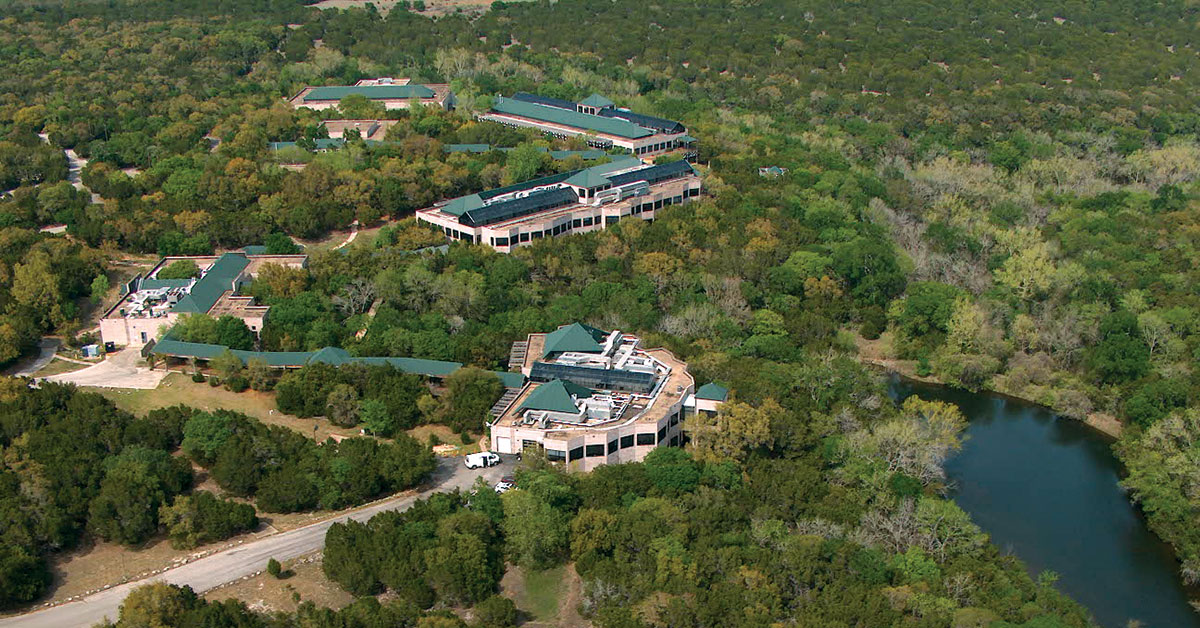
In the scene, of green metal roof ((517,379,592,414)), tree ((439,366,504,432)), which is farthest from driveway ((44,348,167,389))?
green metal roof ((517,379,592,414))

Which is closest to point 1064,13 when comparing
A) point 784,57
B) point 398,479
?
point 784,57

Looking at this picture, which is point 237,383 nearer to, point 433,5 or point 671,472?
point 671,472

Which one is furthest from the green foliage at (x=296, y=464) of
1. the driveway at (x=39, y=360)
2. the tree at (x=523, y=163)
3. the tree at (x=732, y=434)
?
the tree at (x=523, y=163)

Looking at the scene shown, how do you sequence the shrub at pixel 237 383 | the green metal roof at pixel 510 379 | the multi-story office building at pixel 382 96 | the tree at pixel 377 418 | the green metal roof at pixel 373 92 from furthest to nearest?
the green metal roof at pixel 373 92 < the multi-story office building at pixel 382 96 < the shrub at pixel 237 383 < the green metal roof at pixel 510 379 < the tree at pixel 377 418

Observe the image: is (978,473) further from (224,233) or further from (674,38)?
(674,38)

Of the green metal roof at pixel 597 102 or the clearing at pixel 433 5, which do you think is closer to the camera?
the green metal roof at pixel 597 102

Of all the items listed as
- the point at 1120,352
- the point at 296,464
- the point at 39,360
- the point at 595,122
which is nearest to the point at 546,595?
the point at 296,464

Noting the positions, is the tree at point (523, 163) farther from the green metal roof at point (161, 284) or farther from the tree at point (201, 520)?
the tree at point (201, 520)
